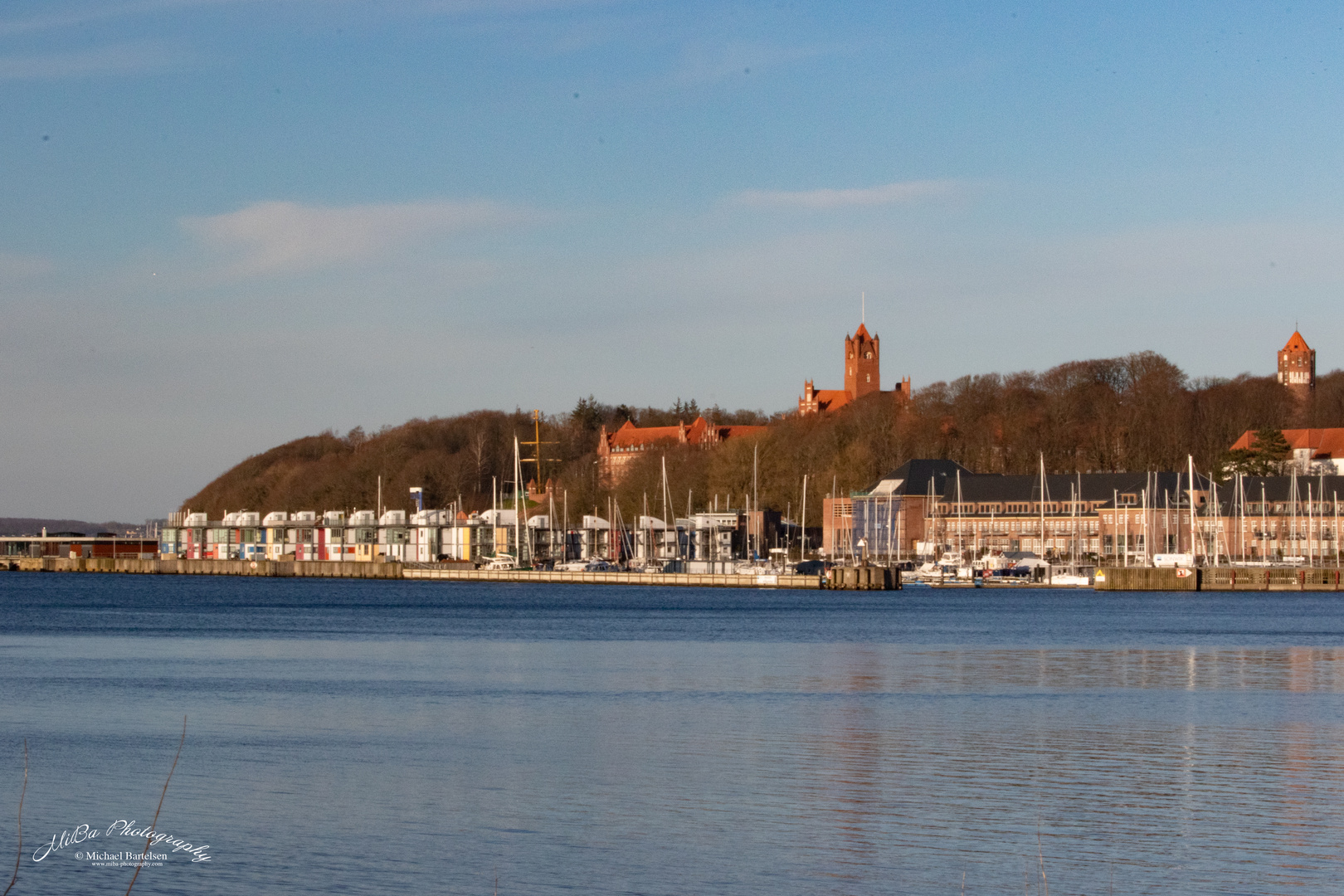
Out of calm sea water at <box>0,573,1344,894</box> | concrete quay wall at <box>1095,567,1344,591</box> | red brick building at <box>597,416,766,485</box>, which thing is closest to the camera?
calm sea water at <box>0,573,1344,894</box>

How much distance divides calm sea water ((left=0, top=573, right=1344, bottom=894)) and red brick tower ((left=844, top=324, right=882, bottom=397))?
5723 inches

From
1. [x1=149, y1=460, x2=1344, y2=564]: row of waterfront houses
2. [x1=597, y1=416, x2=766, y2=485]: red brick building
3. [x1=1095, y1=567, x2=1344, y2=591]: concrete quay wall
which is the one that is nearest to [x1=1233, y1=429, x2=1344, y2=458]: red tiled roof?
[x1=149, y1=460, x2=1344, y2=564]: row of waterfront houses

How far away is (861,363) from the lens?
198 meters

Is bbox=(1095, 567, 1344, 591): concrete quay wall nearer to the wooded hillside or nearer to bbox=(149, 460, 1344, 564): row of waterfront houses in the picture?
bbox=(149, 460, 1344, 564): row of waterfront houses

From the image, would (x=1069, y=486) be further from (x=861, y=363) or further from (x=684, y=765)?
(x=684, y=765)

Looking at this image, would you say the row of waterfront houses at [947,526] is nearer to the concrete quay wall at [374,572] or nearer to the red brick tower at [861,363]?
the concrete quay wall at [374,572]

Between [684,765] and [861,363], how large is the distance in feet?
577

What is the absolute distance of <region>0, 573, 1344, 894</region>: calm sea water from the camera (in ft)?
53.8

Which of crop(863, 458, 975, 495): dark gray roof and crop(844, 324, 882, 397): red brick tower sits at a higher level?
crop(844, 324, 882, 397): red brick tower

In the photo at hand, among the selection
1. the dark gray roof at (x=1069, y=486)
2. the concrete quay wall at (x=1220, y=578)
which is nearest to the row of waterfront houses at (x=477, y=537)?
the dark gray roof at (x=1069, y=486)

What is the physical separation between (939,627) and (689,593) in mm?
41124

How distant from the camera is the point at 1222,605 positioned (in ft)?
275

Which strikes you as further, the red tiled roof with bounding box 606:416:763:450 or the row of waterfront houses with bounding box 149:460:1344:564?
the red tiled roof with bounding box 606:416:763:450

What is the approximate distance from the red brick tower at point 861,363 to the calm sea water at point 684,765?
477ft
